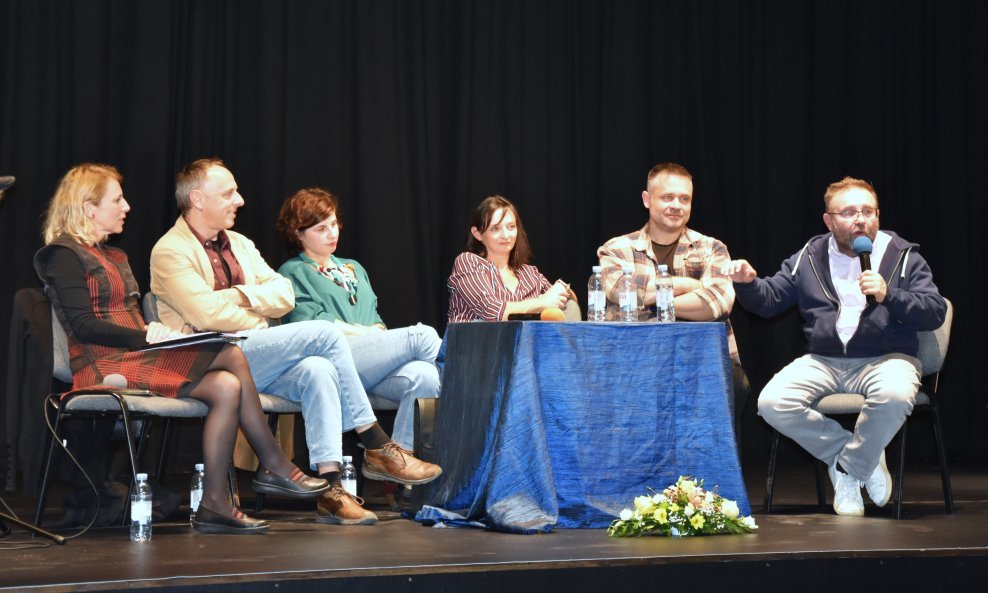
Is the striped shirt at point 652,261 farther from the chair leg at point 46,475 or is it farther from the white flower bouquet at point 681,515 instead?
the chair leg at point 46,475

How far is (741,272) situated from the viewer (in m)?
3.95

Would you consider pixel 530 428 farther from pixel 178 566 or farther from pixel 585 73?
pixel 585 73

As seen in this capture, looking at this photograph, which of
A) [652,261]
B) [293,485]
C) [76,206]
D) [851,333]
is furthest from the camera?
[652,261]

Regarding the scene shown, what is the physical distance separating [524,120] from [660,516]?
2.96m

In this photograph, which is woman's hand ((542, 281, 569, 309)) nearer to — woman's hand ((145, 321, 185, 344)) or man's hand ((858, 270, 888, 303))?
man's hand ((858, 270, 888, 303))

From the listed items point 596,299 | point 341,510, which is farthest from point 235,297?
point 596,299

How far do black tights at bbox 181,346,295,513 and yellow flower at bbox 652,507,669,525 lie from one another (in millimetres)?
1154

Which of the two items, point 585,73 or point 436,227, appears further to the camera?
point 585,73

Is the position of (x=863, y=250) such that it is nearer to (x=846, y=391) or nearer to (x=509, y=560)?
(x=846, y=391)

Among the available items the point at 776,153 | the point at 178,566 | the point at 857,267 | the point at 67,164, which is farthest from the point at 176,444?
the point at 776,153

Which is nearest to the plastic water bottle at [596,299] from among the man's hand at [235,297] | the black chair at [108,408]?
the man's hand at [235,297]

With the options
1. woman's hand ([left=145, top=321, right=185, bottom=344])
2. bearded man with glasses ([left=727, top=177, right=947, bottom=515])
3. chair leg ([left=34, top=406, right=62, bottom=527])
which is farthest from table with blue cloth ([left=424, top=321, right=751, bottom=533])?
chair leg ([left=34, top=406, right=62, bottom=527])

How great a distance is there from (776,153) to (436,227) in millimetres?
1993

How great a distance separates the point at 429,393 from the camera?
4145 millimetres
